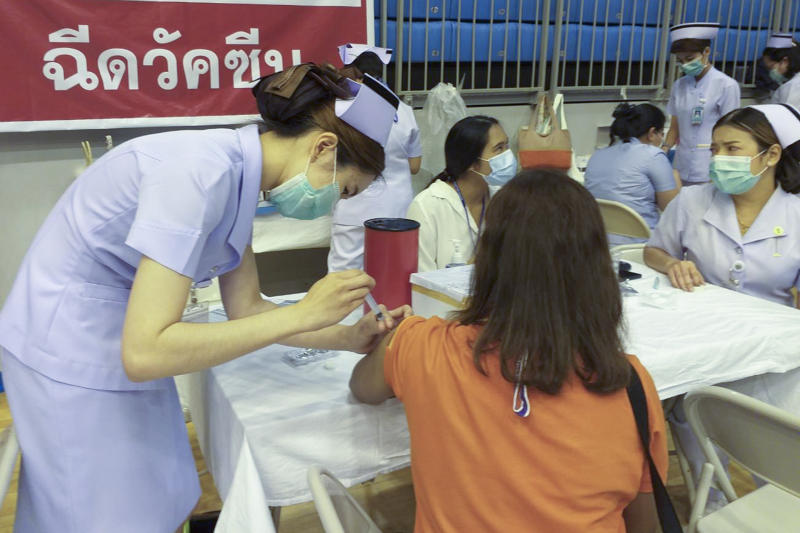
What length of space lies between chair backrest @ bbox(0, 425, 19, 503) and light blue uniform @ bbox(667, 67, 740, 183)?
3766 mm

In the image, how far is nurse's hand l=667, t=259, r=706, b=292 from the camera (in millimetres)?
1749

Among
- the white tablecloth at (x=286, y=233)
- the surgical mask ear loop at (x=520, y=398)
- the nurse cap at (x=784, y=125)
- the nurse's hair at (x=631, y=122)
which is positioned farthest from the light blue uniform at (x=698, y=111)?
the surgical mask ear loop at (x=520, y=398)

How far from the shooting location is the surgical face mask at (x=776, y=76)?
4668 mm

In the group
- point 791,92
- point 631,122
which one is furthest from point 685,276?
point 791,92

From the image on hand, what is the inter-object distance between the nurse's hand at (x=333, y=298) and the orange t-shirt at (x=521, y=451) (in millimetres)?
149

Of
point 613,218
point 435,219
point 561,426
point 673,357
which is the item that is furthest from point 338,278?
point 613,218

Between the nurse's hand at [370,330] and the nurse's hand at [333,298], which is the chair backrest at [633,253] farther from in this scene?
the nurse's hand at [333,298]

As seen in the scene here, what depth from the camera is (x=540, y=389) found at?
92cm

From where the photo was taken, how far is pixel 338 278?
105cm

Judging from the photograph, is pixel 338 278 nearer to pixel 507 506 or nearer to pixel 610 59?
pixel 507 506

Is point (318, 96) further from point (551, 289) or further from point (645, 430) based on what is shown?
point (645, 430)

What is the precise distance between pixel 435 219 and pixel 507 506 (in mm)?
1408

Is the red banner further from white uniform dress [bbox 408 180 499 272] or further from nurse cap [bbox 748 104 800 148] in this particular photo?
nurse cap [bbox 748 104 800 148]

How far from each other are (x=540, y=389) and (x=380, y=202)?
213 cm
